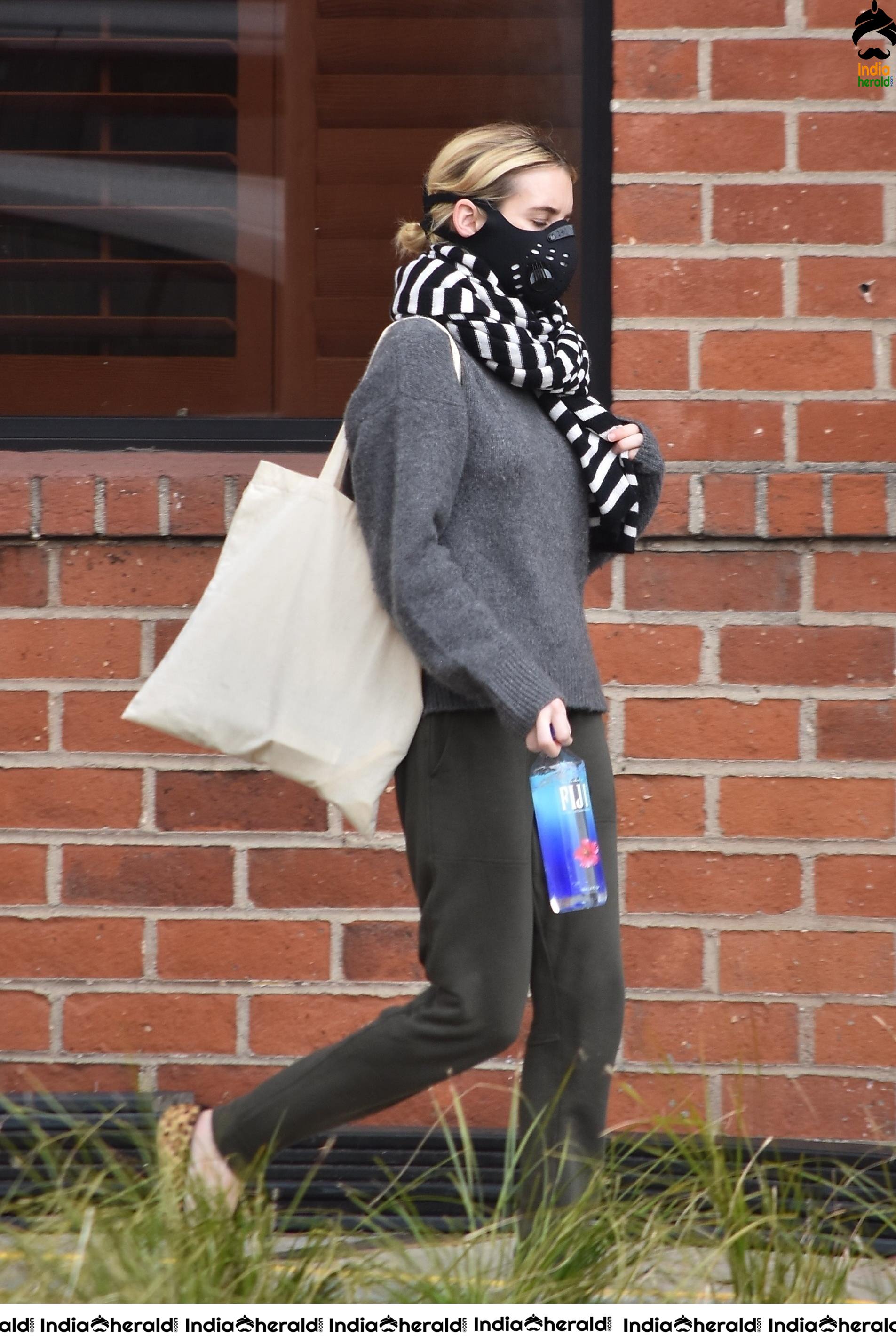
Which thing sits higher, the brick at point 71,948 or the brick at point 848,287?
the brick at point 848,287

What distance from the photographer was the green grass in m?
2.01

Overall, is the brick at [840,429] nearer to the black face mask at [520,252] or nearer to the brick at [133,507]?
the black face mask at [520,252]

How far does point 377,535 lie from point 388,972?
121 cm

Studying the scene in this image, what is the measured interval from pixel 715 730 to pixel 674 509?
18.3 inches

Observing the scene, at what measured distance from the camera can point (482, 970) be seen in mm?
2301

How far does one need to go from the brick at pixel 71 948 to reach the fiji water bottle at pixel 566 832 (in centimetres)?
119

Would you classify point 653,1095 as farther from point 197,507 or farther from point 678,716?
point 197,507

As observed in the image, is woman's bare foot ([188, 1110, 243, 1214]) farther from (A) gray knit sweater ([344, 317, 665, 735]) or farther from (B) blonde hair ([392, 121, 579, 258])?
(B) blonde hair ([392, 121, 579, 258])

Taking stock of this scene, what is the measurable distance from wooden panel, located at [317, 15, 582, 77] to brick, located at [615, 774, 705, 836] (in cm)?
162

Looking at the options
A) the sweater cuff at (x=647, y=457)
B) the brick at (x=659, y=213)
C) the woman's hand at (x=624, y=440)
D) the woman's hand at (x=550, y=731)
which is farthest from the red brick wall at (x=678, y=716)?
the woman's hand at (x=550, y=731)

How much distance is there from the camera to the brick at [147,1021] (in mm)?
3162

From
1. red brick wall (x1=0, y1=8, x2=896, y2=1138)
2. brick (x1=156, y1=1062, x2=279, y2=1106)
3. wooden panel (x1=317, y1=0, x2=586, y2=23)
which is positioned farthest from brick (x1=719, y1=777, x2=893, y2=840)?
wooden panel (x1=317, y1=0, x2=586, y2=23)

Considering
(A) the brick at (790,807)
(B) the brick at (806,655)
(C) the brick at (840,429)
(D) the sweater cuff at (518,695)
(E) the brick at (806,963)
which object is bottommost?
(E) the brick at (806,963)

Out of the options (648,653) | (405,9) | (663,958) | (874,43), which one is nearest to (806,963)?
(663,958)
